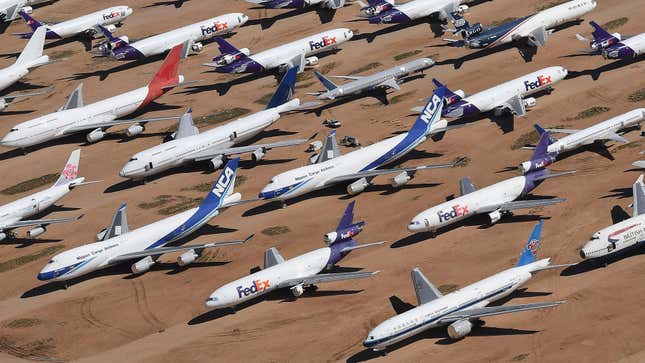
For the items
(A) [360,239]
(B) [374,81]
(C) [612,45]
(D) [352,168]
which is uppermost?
(C) [612,45]

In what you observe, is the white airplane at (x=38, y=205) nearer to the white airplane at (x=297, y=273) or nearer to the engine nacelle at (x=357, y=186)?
the white airplane at (x=297, y=273)

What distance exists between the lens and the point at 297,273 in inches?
4284

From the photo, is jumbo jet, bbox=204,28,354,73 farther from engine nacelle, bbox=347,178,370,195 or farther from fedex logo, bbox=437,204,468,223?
fedex logo, bbox=437,204,468,223

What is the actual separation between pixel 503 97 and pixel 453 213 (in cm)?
2662

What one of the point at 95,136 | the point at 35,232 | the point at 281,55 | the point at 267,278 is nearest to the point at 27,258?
the point at 35,232

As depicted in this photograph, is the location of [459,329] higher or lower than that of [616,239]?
lower

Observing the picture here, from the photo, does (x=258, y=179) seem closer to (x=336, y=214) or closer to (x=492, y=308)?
(x=336, y=214)

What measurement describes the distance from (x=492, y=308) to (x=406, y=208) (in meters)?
24.7

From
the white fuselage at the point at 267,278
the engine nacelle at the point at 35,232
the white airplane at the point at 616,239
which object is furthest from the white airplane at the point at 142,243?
the white airplane at the point at 616,239

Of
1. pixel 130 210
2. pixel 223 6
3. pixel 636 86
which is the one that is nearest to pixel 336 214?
pixel 130 210

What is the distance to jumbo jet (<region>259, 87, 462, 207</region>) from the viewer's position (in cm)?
12381

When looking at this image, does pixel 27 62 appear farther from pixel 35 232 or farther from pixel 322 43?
pixel 35 232

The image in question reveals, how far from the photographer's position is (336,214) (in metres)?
123

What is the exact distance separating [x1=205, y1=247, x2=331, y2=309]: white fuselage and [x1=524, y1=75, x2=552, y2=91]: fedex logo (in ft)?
127
